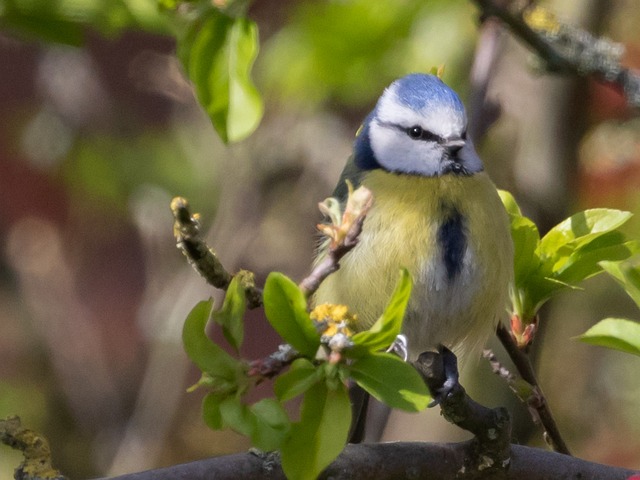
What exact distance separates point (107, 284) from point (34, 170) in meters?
1.03

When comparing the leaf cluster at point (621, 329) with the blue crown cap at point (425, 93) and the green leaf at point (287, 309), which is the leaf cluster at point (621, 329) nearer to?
the green leaf at point (287, 309)

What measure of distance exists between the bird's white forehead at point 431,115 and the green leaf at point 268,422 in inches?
28.6

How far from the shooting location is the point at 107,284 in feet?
12.9

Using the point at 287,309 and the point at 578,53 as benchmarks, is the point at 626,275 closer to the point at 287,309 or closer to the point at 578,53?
the point at 287,309

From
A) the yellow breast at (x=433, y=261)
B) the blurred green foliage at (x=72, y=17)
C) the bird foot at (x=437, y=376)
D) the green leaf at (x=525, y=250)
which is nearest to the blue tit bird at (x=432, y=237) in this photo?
the yellow breast at (x=433, y=261)

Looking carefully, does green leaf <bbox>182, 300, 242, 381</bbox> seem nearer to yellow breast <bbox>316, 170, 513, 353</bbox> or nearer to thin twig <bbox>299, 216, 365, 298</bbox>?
thin twig <bbox>299, 216, 365, 298</bbox>

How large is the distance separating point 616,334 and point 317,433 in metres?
0.30

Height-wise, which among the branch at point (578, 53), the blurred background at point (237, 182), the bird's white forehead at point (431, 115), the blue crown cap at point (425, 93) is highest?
the branch at point (578, 53)

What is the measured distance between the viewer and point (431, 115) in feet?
4.99

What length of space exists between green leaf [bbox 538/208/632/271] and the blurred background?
826mm

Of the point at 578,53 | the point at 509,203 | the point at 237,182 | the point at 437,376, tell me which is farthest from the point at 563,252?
the point at 237,182

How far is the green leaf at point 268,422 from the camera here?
Answer: 2.84 feet

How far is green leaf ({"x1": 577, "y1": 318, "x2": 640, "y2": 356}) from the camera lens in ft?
3.08

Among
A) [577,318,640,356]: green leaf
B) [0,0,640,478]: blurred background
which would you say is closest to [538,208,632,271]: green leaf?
[577,318,640,356]: green leaf
